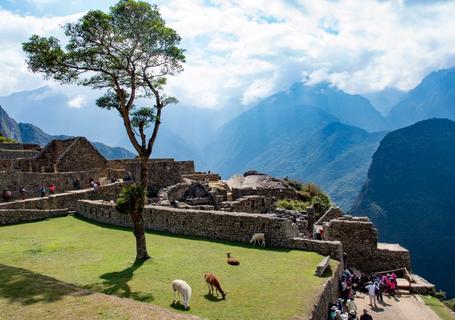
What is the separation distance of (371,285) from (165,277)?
396 inches

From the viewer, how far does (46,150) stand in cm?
4178

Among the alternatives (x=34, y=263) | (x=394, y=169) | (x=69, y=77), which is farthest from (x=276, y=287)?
(x=394, y=169)

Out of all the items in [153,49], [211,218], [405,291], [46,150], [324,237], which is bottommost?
[405,291]

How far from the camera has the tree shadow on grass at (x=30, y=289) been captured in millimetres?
11070

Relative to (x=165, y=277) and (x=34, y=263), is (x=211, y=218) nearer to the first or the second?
(x=165, y=277)

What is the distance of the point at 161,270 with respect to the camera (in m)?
15.9

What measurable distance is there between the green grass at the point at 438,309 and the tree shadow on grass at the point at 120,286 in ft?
44.6

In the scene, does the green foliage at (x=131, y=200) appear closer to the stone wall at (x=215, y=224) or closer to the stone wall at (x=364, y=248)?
the stone wall at (x=215, y=224)

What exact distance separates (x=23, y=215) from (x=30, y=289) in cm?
1619

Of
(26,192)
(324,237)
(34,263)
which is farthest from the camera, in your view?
(26,192)

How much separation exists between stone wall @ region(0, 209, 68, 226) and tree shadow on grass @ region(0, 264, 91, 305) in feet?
44.0

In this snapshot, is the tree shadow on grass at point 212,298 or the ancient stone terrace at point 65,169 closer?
the tree shadow on grass at point 212,298

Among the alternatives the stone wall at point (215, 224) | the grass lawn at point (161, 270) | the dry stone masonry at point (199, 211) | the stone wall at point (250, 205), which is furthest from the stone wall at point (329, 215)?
the grass lawn at point (161, 270)

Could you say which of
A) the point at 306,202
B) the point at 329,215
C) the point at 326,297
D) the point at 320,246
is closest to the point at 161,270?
the point at 326,297
